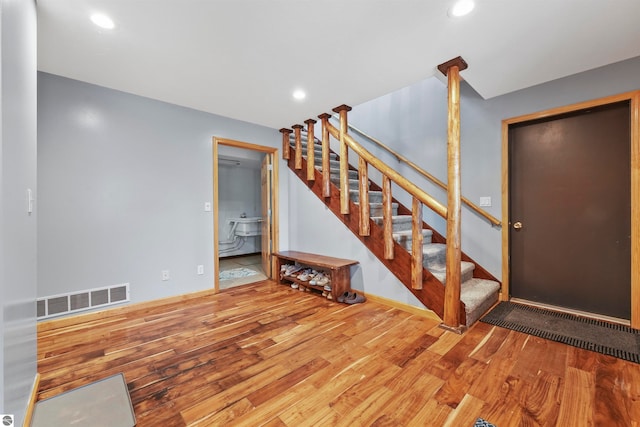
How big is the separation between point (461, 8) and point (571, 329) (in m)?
2.67

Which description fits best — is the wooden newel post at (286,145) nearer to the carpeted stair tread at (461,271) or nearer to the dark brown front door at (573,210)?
the carpeted stair tread at (461,271)

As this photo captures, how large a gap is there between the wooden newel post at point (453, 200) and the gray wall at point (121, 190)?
2.68 m

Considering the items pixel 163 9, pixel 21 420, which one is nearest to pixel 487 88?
pixel 163 9

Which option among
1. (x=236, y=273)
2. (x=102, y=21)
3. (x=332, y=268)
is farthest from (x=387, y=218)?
(x=236, y=273)

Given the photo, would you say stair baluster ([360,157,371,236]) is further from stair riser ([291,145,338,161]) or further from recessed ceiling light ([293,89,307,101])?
stair riser ([291,145,338,161])

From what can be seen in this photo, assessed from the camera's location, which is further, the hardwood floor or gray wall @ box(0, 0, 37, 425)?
the hardwood floor

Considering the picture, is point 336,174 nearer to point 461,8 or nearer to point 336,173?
point 336,173

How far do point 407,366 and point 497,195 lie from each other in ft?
7.22

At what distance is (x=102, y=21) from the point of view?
5.72 feet

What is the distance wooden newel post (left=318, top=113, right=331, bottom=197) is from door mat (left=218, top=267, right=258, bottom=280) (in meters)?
1.97

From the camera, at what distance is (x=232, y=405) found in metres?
1.44

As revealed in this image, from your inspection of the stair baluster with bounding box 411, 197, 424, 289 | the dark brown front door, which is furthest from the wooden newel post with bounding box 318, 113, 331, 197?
the dark brown front door

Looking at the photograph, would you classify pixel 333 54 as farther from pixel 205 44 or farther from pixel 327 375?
pixel 327 375

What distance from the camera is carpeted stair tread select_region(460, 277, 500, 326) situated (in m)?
2.37
